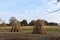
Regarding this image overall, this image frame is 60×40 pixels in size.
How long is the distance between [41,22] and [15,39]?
10570mm

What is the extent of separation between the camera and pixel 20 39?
72.2 feet

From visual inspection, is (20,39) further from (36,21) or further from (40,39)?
(36,21)

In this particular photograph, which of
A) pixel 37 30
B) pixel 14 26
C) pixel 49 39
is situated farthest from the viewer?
pixel 14 26

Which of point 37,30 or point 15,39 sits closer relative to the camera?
point 15,39

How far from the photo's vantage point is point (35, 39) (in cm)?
2148

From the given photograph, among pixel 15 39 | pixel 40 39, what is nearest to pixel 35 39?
pixel 40 39

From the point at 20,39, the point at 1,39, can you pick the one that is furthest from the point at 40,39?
the point at 1,39

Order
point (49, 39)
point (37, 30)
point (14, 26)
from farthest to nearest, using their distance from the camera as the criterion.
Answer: point (14, 26)
point (37, 30)
point (49, 39)

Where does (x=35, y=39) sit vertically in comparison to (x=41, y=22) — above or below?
below

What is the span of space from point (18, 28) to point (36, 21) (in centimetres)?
501

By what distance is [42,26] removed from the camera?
31734 mm

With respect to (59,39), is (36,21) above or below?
above

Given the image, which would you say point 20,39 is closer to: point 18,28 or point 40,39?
point 40,39

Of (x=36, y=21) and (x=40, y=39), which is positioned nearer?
(x=40, y=39)
